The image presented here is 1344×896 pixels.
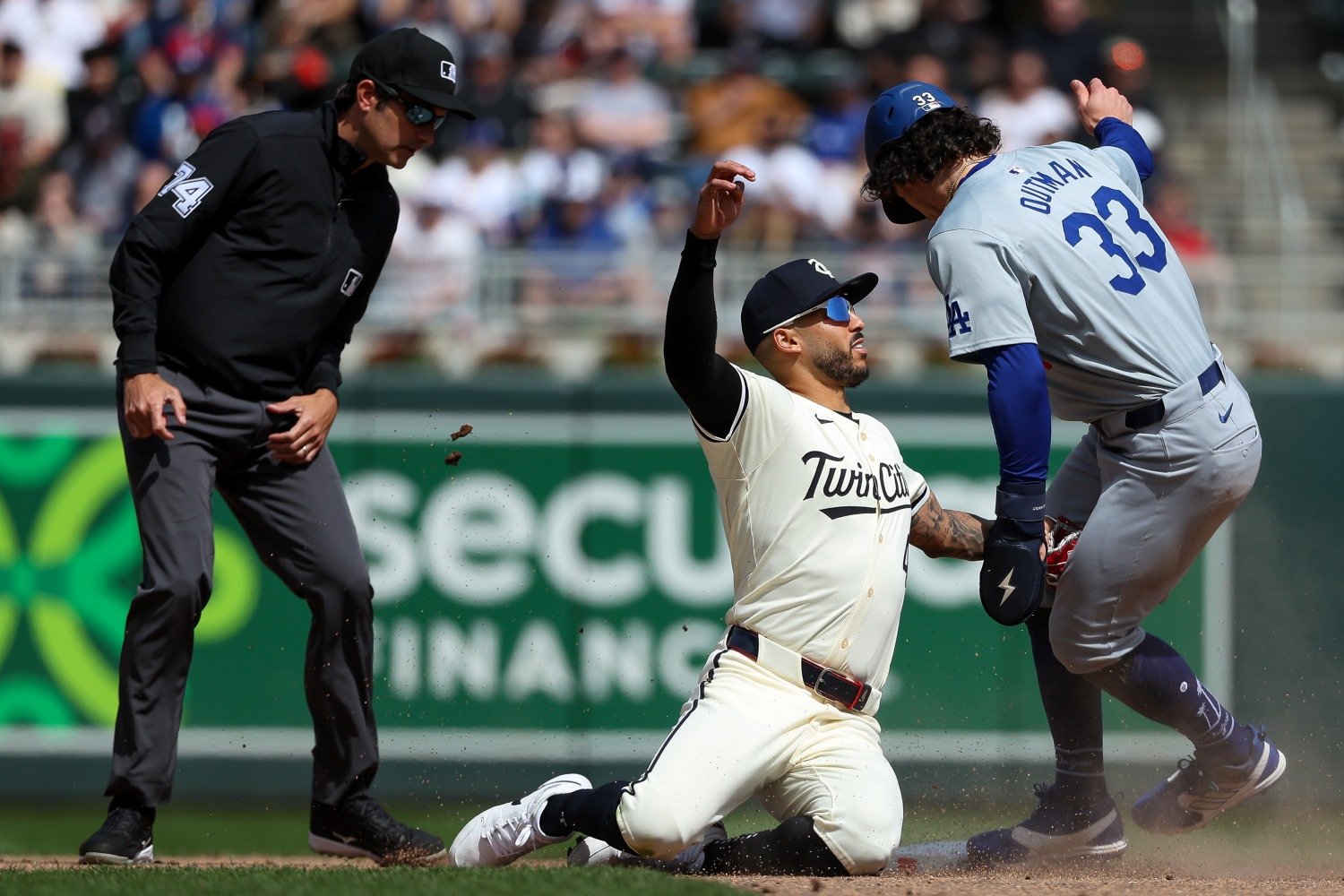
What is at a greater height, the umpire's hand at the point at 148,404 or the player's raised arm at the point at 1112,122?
the player's raised arm at the point at 1112,122

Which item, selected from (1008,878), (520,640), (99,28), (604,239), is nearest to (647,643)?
(520,640)

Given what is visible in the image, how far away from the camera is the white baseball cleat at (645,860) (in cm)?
483

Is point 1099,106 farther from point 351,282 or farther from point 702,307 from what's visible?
point 351,282

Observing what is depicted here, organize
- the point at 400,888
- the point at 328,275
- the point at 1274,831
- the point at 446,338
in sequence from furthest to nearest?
the point at 446,338
the point at 1274,831
the point at 328,275
the point at 400,888

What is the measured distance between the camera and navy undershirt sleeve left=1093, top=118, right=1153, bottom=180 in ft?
16.6

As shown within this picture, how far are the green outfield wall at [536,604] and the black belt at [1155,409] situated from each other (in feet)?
10.6

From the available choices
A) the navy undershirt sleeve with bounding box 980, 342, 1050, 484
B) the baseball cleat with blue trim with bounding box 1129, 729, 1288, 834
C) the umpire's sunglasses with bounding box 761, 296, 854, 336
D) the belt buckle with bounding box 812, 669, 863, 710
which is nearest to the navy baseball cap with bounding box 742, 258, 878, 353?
the umpire's sunglasses with bounding box 761, 296, 854, 336

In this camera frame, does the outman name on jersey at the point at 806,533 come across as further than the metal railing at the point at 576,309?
No

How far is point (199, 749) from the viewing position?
7926 mm

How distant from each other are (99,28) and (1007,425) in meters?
10.1

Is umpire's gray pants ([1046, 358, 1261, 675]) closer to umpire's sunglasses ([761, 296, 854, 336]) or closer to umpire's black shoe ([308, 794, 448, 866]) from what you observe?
umpire's sunglasses ([761, 296, 854, 336])

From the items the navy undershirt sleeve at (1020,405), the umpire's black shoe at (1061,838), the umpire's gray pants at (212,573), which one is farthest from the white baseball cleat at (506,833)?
the navy undershirt sleeve at (1020,405)

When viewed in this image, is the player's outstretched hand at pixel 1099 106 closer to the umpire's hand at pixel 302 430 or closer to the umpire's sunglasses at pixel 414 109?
the umpire's sunglasses at pixel 414 109

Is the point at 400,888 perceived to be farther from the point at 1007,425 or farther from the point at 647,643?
the point at 647,643
